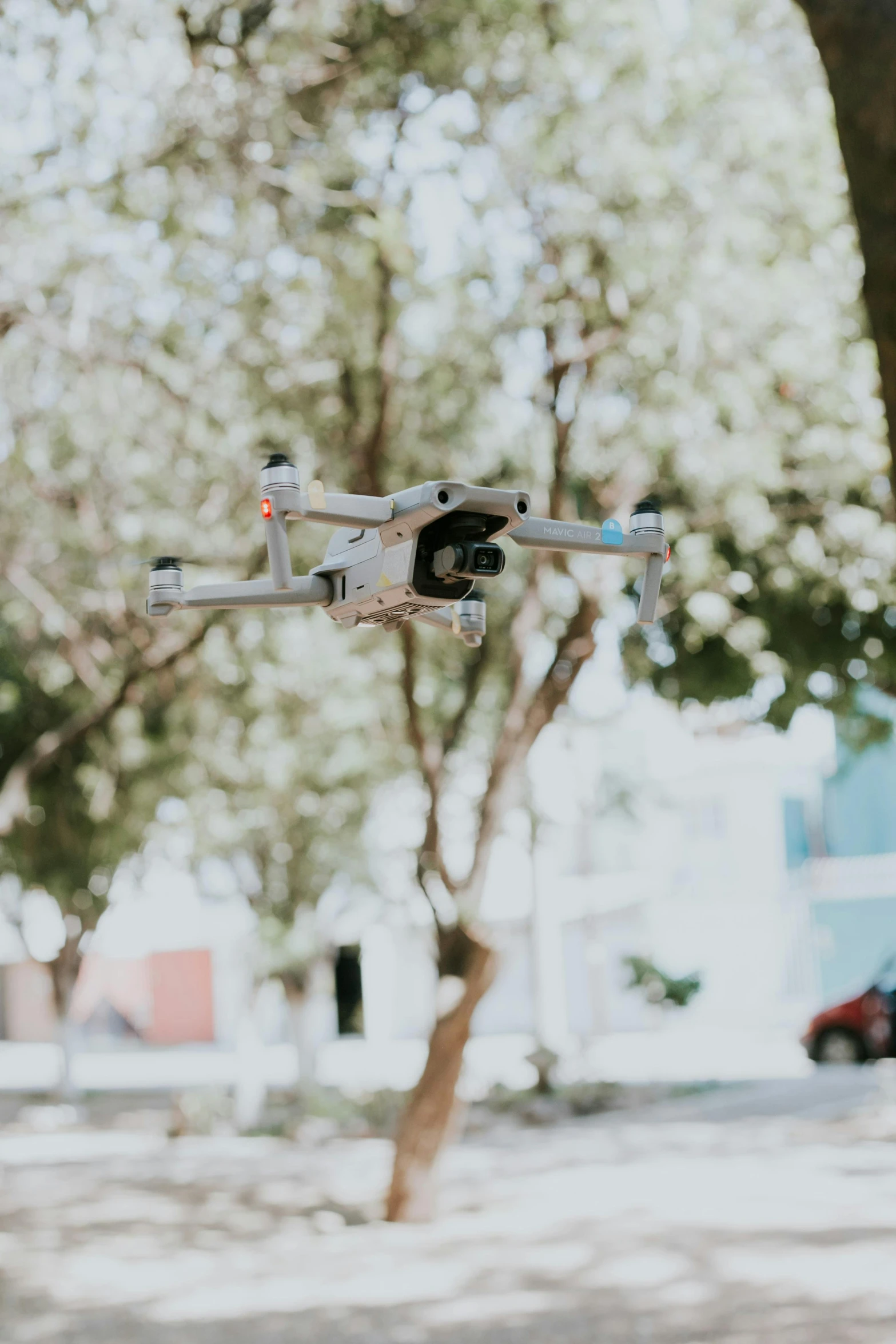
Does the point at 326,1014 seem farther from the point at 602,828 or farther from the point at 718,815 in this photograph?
the point at 718,815

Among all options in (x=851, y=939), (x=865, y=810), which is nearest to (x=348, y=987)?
(x=851, y=939)

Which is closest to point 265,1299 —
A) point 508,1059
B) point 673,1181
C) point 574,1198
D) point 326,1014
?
point 574,1198

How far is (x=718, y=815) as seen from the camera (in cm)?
2791

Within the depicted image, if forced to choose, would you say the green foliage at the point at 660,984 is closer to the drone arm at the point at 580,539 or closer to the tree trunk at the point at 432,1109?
the tree trunk at the point at 432,1109

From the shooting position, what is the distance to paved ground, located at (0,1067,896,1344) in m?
7.04

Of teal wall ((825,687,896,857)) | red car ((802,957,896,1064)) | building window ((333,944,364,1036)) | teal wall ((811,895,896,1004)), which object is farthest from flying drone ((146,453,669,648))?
building window ((333,944,364,1036))

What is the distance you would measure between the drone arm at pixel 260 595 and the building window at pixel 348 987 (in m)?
29.3

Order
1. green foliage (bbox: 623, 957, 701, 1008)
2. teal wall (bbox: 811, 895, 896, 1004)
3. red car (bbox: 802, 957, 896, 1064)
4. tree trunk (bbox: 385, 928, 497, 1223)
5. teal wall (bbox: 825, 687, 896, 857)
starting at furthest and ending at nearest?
1. teal wall (bbox: 825, 687, 896, 857)
2. teal wall (bbox: 811, 895, 896, 1004)
3. green foliage (bbox: 623, 957, 701, 1008)
4. red car (bbox: 802, 957, 896, 1064)
5. tree trunk (bbox: 385, 928, 497, 1223)

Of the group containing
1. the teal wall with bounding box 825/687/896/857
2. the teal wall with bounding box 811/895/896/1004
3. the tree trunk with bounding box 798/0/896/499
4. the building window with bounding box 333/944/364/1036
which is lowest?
the building window with bounding box 333/944/364/1036

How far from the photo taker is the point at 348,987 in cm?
3092

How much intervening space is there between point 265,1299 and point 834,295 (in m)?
6.96

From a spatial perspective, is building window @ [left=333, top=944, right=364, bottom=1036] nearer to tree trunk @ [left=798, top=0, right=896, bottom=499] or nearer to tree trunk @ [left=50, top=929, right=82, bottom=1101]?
tree trunk @ [left=50, top=929, right=82, bottom=1101]

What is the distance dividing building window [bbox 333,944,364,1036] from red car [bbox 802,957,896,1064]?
1454 centimetres

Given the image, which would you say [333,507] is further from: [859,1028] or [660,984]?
[660,984]
